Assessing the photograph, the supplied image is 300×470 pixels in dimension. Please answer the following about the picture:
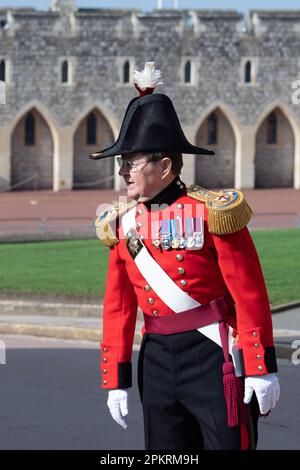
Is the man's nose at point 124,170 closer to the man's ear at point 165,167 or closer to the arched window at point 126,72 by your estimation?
the man's ear at point 165,167

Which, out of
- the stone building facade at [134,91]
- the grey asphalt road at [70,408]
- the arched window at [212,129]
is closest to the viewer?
the grey asphalt road at [70,408]

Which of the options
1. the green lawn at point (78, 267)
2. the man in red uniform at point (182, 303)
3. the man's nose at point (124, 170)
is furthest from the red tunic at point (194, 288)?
the green lawn at point (78, 267)

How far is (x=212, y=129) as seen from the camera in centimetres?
5325

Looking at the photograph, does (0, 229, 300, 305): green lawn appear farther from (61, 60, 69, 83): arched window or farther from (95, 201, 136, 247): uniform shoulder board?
(61, 60, 69, 83): arched window

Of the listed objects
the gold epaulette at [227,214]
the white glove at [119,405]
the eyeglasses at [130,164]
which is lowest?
the white glove at [119,405]

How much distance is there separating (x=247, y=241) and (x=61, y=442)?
3.40 metres

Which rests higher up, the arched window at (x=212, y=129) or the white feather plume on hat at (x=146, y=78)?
the white feather plume on hat at (x=146, y=78)

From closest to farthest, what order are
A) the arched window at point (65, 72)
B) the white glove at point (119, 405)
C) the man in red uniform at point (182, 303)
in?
the man in red uniform at point (182, 303) < the white glove at point (119, 405) < the arched window at point (65, 72)

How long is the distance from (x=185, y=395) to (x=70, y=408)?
439 cm

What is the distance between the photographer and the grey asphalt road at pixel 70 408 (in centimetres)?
916

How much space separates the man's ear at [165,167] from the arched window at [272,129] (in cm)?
4779

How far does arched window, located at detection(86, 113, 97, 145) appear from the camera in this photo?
5178 cm

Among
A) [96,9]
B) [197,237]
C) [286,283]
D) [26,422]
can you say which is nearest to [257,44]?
[96,9]

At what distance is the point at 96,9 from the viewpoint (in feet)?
Result: 176
